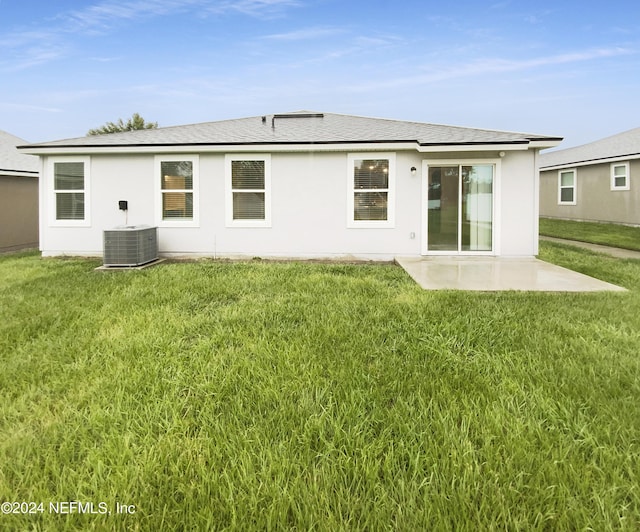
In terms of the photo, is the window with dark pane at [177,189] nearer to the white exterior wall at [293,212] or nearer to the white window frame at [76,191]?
the white exterior wall at [293,212]

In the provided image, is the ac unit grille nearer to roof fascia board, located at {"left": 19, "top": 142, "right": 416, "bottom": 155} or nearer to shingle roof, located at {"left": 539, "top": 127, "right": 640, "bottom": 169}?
roof fascia board, located at {"left": 19, "top": 142, "right": 416, "bottom": 155}

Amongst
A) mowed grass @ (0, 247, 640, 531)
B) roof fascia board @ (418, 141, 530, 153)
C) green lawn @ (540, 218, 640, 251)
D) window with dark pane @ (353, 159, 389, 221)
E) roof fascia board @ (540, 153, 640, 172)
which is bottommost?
mowed grass @ (0, 247, 640, 531)

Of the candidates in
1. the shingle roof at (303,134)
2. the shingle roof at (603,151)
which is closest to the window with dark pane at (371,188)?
the shingle roof at (303,134)

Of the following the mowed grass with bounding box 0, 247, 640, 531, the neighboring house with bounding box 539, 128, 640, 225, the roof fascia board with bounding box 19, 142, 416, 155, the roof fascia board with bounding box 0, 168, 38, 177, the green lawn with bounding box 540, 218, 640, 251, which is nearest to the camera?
the mowed grass with bounding box 0, 247, 640, 531

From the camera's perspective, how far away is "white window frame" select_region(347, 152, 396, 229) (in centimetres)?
948

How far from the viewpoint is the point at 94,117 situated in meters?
42.8

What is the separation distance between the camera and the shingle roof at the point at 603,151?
57.3ft

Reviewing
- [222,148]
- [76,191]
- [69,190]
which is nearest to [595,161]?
[222,148]

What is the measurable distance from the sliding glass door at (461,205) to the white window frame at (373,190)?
0.95 metres

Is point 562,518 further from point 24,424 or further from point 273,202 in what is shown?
point 273,202

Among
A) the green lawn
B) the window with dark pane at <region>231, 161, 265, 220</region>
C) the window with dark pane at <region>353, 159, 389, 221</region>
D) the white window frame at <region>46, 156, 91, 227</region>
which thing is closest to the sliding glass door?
the window with dark pane at <region>353, 159, 389, 221</region>

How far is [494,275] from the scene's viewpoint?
721 cm

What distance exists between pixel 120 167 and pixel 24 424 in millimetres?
9105

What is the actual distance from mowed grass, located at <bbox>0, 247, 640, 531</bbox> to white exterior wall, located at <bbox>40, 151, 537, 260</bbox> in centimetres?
486
